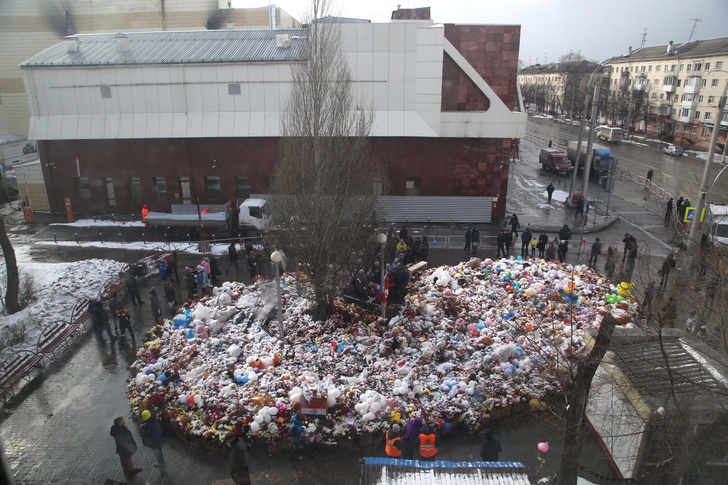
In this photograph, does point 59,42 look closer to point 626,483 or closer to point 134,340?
point 134,340

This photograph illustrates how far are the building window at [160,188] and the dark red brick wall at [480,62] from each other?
16.8 meters

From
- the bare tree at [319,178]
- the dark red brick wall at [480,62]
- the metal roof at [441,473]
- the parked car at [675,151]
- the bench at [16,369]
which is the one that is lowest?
the bench at [16,369]

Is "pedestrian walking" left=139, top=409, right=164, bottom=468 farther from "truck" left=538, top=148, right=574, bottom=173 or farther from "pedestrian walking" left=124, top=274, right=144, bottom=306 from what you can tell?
"truck" left=538, top=148, right=574, bottom=173

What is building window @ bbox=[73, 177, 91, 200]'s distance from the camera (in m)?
28.5

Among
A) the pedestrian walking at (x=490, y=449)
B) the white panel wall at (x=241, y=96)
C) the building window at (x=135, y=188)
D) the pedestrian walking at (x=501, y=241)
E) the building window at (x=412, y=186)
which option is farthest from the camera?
the building window at (x=135, y=188)

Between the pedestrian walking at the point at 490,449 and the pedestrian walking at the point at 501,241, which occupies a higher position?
the pedestrian walking at the point at 501,241

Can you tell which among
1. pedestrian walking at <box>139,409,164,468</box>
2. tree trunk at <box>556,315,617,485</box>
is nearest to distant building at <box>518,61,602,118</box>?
tree trunk at <box>556,315,617,485</box>

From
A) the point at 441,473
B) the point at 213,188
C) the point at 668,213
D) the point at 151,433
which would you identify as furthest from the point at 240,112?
the point at 668,213

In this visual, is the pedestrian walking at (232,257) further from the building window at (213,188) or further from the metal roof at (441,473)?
the metal roof at (441,473)

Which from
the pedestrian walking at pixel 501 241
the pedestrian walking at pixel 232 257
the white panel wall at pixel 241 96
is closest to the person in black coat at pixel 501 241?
the pedestrian walking at pixel 501 241

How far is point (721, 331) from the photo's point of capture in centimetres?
702

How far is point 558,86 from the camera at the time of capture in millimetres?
91688

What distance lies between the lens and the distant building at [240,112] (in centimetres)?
2528

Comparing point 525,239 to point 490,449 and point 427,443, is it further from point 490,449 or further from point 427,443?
point 427,443
